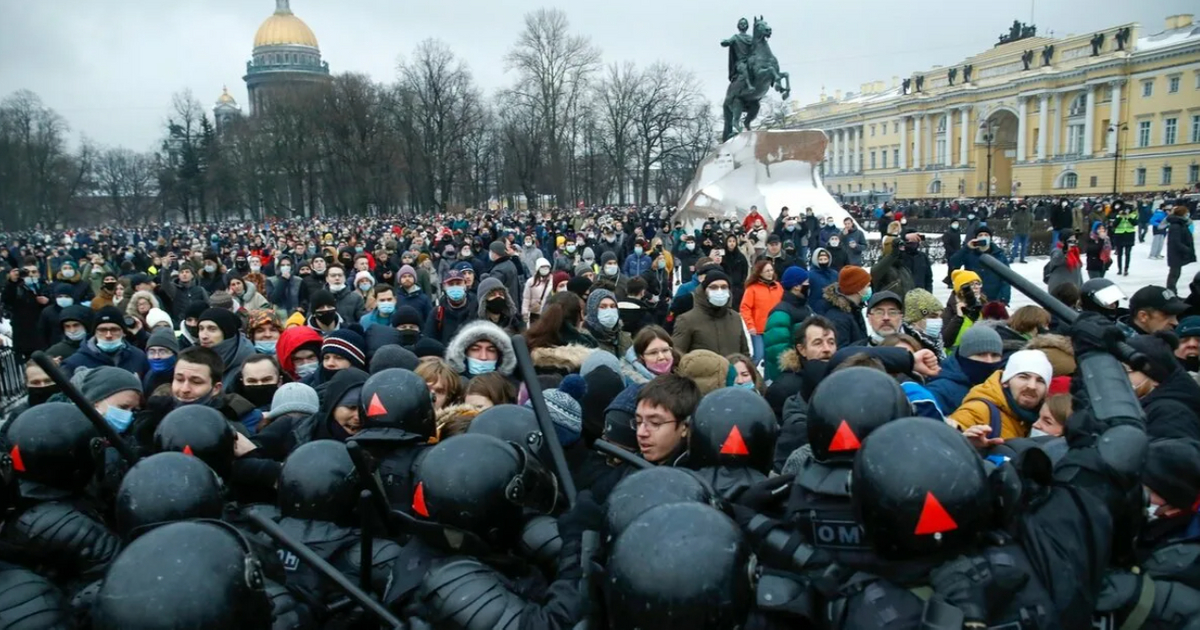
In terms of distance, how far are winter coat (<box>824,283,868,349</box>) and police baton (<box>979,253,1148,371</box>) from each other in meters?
3.62

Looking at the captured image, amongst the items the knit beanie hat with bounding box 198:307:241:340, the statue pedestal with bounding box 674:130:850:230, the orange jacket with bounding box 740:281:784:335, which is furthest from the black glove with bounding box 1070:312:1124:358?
the statue pedestal with bounding box 674:130:850:230

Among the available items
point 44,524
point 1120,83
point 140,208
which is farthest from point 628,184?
point 44,524

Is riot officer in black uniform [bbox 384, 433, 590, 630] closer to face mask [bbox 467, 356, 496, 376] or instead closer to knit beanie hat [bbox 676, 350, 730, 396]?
knit beanie hat [bbox 676, 350, 730, 396]

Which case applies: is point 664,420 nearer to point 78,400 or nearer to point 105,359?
point 78,400

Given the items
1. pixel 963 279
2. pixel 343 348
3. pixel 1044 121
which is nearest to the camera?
pixel 343 348

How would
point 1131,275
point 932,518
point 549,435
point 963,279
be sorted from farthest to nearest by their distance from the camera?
point 1131,275, point 963,279, point 549,435, point 932,518

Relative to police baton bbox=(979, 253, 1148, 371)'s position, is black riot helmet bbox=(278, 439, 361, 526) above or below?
below

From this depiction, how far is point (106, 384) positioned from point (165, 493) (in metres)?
1.85

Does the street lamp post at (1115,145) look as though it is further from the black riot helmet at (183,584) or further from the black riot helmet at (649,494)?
the black riot helmet at (183,584)

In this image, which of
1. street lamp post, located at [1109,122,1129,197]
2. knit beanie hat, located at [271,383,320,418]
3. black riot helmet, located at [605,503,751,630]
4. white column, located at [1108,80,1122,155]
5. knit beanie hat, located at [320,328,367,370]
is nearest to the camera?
black riot helmet, located at [605,503,751,630]

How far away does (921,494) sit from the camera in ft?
6.24

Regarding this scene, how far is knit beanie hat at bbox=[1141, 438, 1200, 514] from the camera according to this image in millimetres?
2379

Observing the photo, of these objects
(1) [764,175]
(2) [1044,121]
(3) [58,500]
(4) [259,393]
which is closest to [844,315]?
(4) [259,393]

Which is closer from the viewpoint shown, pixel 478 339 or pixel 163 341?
pixel 478 339
